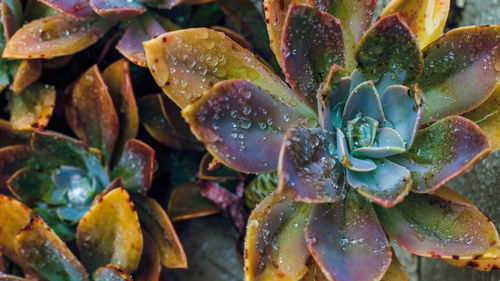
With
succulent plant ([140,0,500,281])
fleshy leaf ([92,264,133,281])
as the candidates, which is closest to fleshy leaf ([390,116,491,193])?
succulent plant ([140,0,500,281])

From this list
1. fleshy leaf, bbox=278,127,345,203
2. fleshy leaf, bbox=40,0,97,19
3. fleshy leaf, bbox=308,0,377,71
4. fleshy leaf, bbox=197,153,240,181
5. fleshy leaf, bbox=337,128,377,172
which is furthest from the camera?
fleshy leaf, bbox=197,153,240,181

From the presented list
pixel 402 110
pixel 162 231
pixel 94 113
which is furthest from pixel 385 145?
pixel 94 113

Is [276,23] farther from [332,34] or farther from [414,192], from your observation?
[414,192]

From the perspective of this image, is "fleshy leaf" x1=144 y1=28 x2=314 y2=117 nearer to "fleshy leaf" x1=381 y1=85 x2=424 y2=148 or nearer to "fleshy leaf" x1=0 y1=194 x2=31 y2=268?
"fleshy leaf" x1=381 y1=85 x2=424 y2=148

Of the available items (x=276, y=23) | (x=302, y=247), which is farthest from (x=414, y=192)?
(x=276, y=23)

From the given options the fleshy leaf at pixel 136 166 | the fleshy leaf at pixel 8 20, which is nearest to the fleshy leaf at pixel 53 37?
the fleshy leaf at pixel 8 20

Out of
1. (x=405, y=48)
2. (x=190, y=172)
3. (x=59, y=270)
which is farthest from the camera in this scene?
(x=190, y=172)
